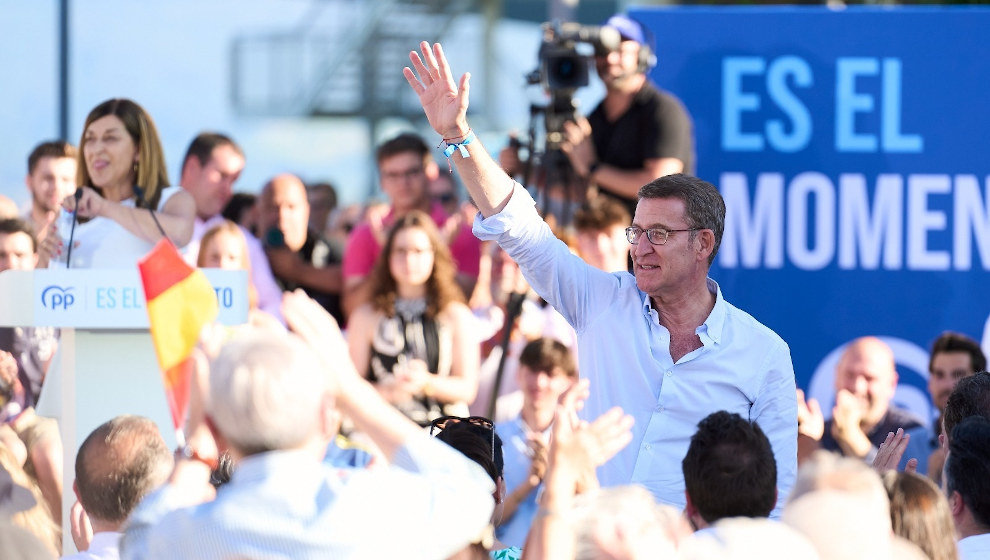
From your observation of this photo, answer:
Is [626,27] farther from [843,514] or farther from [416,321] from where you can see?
[843,514]

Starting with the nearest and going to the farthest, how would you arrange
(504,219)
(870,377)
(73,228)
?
(504,219), (73,228), (870,377)

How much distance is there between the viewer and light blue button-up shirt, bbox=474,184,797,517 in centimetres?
348

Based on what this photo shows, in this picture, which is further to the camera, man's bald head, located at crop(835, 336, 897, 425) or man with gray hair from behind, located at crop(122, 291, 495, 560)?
man's bald head, located at crop(835, 336, 897, 425)

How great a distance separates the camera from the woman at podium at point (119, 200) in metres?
4.94

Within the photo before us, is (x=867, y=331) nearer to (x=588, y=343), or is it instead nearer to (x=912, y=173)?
(x=912, y=173)

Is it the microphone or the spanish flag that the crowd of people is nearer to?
the microphone

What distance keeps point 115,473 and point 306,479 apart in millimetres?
1033

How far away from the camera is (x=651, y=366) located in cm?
356

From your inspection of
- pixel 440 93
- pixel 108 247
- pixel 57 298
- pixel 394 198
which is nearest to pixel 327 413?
pixel 440 93

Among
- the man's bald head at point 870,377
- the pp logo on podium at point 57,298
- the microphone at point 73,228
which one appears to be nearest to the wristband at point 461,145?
the pp logo on podium at point 57,298

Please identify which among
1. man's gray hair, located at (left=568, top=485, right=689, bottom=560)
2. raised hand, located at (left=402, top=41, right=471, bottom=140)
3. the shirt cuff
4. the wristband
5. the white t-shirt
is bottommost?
man's gray hair, located at (left=568, top=485, right=689, bottom=560)

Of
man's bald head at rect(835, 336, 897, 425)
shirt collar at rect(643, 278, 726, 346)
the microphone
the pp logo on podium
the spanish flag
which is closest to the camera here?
shirt collar at rect(643, 278, 726, 346)

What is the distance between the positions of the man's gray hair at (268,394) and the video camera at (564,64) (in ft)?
13.8

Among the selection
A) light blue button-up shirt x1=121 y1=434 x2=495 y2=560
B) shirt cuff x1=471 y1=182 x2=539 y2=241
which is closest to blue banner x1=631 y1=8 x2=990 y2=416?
shirt cuff x1=471 y1=182 x2=539 y2=241
